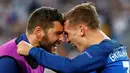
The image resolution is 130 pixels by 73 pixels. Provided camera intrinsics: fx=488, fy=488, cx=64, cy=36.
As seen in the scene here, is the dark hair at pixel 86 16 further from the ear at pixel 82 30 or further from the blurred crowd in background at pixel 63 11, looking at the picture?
the blurred crowd in background at pixel 63 11

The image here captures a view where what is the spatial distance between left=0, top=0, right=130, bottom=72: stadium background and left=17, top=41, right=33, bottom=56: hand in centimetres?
568

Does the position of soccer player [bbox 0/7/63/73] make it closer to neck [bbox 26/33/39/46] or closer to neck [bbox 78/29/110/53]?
neck [bbox 26/33/39/46]

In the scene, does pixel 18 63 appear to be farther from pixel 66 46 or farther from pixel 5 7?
pixel 5 7

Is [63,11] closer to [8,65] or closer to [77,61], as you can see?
[8,65]

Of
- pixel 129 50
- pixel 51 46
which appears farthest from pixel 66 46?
pixel 51 46

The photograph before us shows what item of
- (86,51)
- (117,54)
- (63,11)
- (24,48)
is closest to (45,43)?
(24,48)

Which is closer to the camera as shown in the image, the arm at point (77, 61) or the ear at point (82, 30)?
the arm at point (77, 61)

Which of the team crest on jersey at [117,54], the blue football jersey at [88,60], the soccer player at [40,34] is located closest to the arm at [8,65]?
the soccer player at [40,34]

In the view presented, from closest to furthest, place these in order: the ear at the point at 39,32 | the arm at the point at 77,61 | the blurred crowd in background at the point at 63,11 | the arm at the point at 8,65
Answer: the arm at the point at 77,61
the arm at the point at 8,65
the ear at the point at 39,32
the blurred crowd in background at the point at 63,11

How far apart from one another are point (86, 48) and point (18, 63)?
58cm

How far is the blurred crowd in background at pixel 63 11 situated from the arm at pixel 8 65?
18.6 ft

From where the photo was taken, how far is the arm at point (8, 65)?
13.2 feet

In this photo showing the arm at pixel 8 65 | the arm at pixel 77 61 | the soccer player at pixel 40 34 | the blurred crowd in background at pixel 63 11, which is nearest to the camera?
the arm at pixel 77 61

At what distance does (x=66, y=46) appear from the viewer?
921cm
